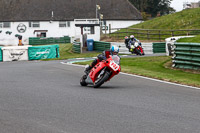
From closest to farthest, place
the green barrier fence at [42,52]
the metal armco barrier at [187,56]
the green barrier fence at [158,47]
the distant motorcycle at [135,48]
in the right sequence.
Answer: the metal armco barrier at [187,56], the distant motorcycle at [135,48], the green barrier fence at [42,52], the green barrier fence at [158,47]

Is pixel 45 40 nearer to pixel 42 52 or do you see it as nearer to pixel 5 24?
pixel 5 24

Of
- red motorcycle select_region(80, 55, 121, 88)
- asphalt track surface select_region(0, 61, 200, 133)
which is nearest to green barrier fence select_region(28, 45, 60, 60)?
red motorcycle select_region(80, 55, 121, 88)

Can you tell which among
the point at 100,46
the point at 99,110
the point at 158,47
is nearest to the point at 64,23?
the point at 100,46

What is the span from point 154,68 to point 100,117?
13.0 metres

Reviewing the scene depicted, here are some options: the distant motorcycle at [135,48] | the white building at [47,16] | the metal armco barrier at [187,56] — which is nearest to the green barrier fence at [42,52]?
the distant motorcycle at [135,48]

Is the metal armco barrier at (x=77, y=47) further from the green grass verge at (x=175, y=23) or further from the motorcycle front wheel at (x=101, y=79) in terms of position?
the motorcycle front wheel at (x=101, y=79)

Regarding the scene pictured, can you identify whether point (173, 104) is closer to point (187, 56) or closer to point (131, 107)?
point (131, 107)

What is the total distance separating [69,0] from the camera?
265 ft

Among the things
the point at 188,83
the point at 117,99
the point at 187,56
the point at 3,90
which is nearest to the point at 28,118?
the point at 117,99

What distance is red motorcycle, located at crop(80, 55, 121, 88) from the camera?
1265 cm

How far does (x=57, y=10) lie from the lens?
79312mm

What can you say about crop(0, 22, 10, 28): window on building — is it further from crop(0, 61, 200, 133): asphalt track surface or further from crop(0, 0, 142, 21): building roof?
crop(0, 61, 200, 133): asphalt track surface

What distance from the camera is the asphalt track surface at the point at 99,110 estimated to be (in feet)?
22.6

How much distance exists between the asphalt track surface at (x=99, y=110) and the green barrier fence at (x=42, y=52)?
856 inches
